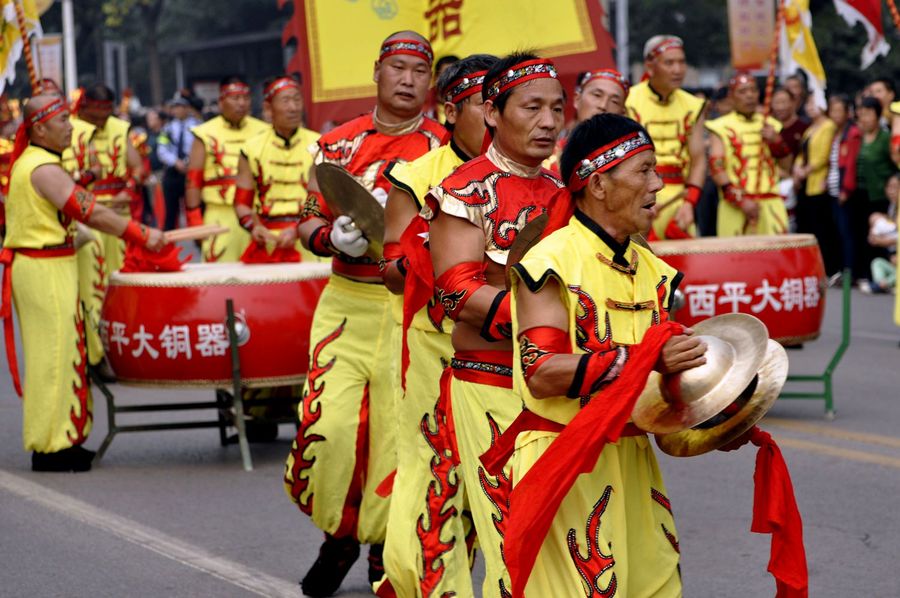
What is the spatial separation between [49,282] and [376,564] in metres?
→ 3.02

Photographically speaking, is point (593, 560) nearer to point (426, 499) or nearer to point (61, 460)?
point (426, 499)

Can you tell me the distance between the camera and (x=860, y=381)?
33.9 ft

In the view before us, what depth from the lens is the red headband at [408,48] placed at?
18.8 ft

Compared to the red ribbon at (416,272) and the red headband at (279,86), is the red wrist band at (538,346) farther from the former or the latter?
Result: the red headband at (279,86)

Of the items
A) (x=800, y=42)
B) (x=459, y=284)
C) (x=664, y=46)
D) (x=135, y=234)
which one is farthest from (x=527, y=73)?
(x=800, y=42)

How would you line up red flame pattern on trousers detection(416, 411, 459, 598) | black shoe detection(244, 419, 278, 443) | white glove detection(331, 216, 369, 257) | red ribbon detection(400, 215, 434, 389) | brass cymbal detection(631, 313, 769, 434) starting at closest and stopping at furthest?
brass cymbal detection(631, 313, 769, 434) < red ribbon detection(400, 215, 434, 389) < red flame pattern on trousers detection(416, 411, 459, 598) < white glove detection(331, 216, 369, 257) < black shoe detection(244, 419, 278, 443)

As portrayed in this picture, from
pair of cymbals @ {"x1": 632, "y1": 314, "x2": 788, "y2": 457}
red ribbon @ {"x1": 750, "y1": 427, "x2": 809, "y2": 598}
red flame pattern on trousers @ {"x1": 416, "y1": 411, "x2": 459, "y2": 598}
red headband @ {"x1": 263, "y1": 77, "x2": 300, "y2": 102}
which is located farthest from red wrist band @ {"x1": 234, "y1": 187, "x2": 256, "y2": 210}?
pair of cymbals @ {"x1": 632, "y1": 314, "x2": 788, "y2": 457}

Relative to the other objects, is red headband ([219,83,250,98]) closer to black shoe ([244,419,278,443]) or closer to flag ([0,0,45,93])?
flag ([0,0,45,93])

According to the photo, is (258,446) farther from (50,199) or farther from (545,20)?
(545,20)

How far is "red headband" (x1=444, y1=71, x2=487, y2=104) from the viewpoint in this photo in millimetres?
4945

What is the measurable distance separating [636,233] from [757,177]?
9142mm

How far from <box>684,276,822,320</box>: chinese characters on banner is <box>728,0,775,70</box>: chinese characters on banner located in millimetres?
8463

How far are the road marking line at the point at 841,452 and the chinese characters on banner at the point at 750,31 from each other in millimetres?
9041

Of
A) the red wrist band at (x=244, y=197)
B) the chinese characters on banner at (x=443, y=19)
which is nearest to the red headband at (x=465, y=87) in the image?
the chinese characters on banner at (x=443, y=19)
